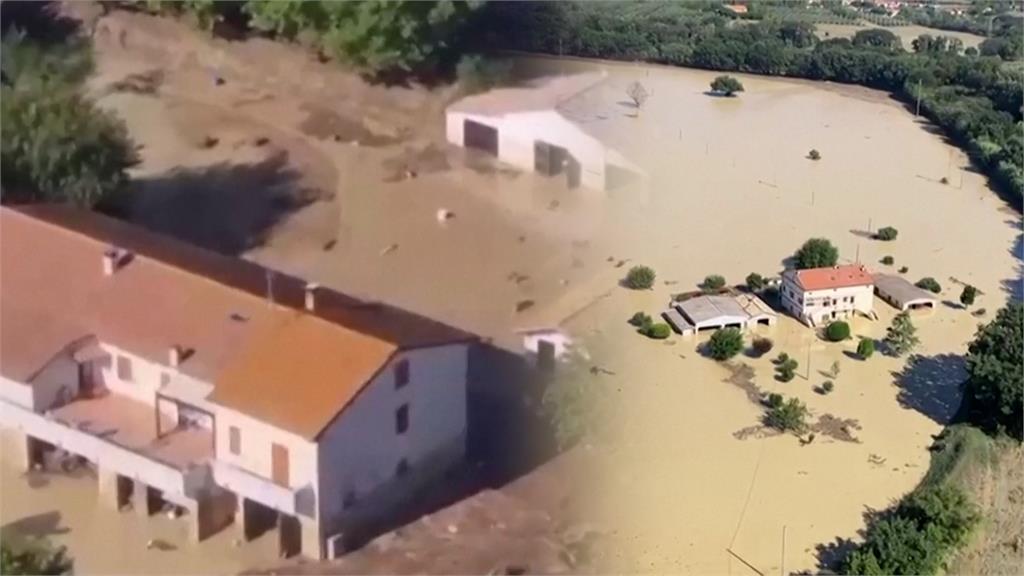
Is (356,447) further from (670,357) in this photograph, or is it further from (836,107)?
(836,107)

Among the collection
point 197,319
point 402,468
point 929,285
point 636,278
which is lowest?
point 929,285

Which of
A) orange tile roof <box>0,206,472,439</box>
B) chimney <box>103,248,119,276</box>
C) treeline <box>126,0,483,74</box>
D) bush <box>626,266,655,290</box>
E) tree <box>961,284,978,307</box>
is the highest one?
treeline <box>126,0,483,74</box>

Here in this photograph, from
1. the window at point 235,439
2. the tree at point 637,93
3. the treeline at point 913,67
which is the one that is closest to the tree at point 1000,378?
the treeline at point 913,67

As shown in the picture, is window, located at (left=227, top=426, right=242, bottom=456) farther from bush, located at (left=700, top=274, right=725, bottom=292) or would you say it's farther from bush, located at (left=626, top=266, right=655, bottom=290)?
bush, located at (left=700, top=274, right=725, bottom=292)

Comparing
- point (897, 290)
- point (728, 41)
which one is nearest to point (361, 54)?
point (897, 290)

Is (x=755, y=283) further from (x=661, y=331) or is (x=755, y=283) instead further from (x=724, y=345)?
(x=661, y=331)

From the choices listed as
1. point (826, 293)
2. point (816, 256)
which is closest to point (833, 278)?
point (826, 293)

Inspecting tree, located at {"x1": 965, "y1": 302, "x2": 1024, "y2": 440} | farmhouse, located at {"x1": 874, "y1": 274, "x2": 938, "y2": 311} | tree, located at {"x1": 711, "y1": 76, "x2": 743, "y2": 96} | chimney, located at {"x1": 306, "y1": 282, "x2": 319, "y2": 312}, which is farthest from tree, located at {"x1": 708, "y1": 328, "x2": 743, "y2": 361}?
chimney, located at {"x1": 306, "y1": 282, "x2": 319, "y2": 312}
